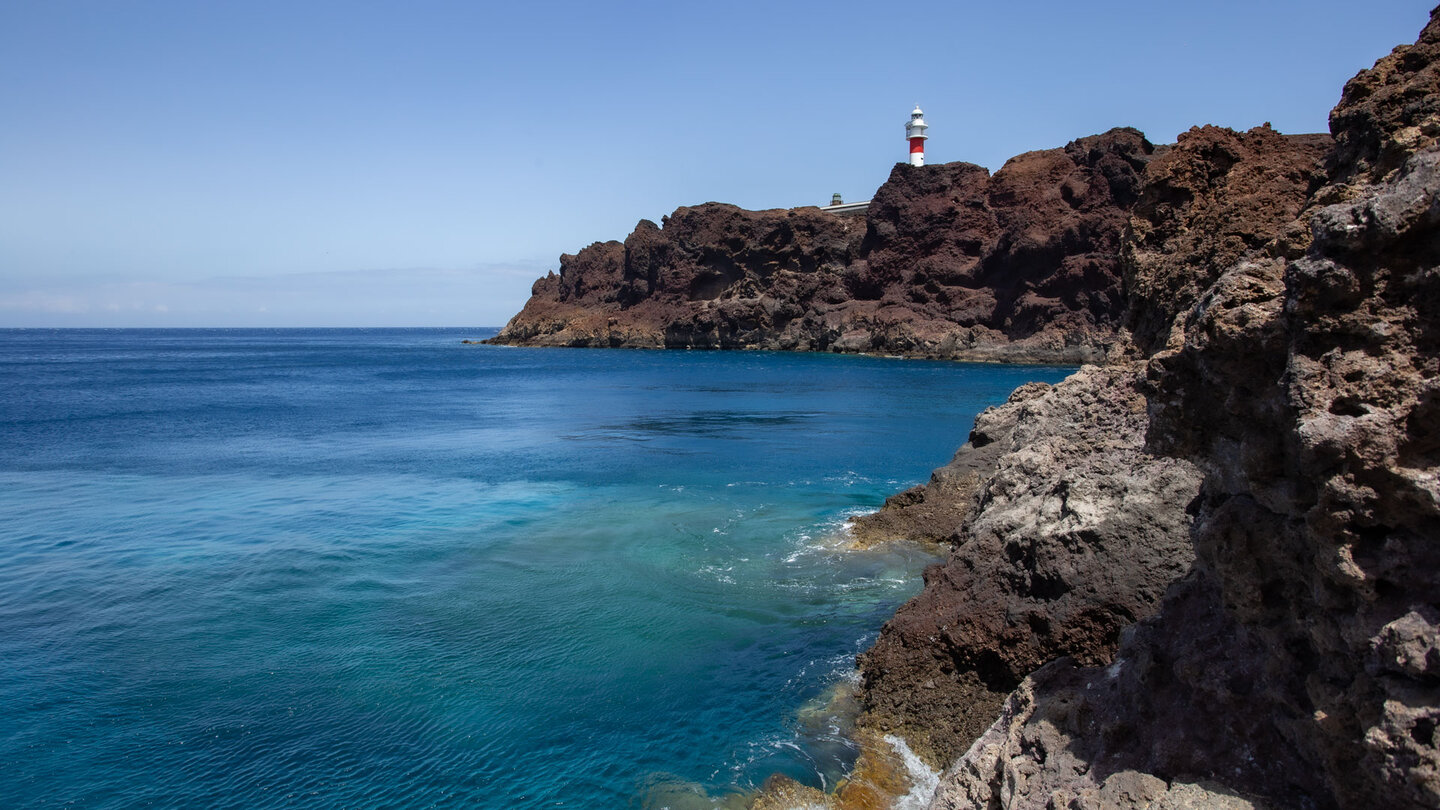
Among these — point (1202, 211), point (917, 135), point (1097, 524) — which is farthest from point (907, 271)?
point (1097, 524)

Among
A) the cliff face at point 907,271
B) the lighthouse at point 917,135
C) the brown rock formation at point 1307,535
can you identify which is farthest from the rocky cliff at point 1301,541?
the lighthouse at point 917,135

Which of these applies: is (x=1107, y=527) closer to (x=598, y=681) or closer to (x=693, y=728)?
(x=693, y=728)

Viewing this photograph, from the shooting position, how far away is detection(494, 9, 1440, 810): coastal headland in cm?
282

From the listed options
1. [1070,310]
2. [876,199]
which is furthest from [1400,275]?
[876,199]

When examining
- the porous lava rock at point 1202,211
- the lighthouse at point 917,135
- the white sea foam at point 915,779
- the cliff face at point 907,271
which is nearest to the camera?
the white sea foam at point 915,779

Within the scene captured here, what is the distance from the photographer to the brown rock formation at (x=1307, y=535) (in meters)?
2.77

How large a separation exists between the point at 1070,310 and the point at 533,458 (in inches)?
2065

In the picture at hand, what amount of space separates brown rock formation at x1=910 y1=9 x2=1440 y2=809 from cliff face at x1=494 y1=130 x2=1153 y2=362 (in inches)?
2357

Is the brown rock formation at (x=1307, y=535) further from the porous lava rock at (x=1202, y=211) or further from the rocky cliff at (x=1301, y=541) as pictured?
the porous lava rock at (x=1202, y=211)

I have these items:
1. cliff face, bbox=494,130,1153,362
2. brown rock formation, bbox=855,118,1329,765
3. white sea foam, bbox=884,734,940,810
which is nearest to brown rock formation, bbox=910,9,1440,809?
white sea foam, bbox=884,734,940,810

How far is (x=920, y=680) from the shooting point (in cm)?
739

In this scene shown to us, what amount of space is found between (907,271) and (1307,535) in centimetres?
7998

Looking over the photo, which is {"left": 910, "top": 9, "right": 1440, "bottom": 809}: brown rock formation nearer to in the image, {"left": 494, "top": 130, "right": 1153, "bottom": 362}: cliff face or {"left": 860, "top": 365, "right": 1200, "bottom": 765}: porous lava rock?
{"left": 860, "top": 365, "right": 1200, "bottom": 765}: porous lava rock

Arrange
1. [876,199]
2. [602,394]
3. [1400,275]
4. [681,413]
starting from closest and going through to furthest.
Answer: [1400,275]
[681,413]
[602,394]
[876,199]
